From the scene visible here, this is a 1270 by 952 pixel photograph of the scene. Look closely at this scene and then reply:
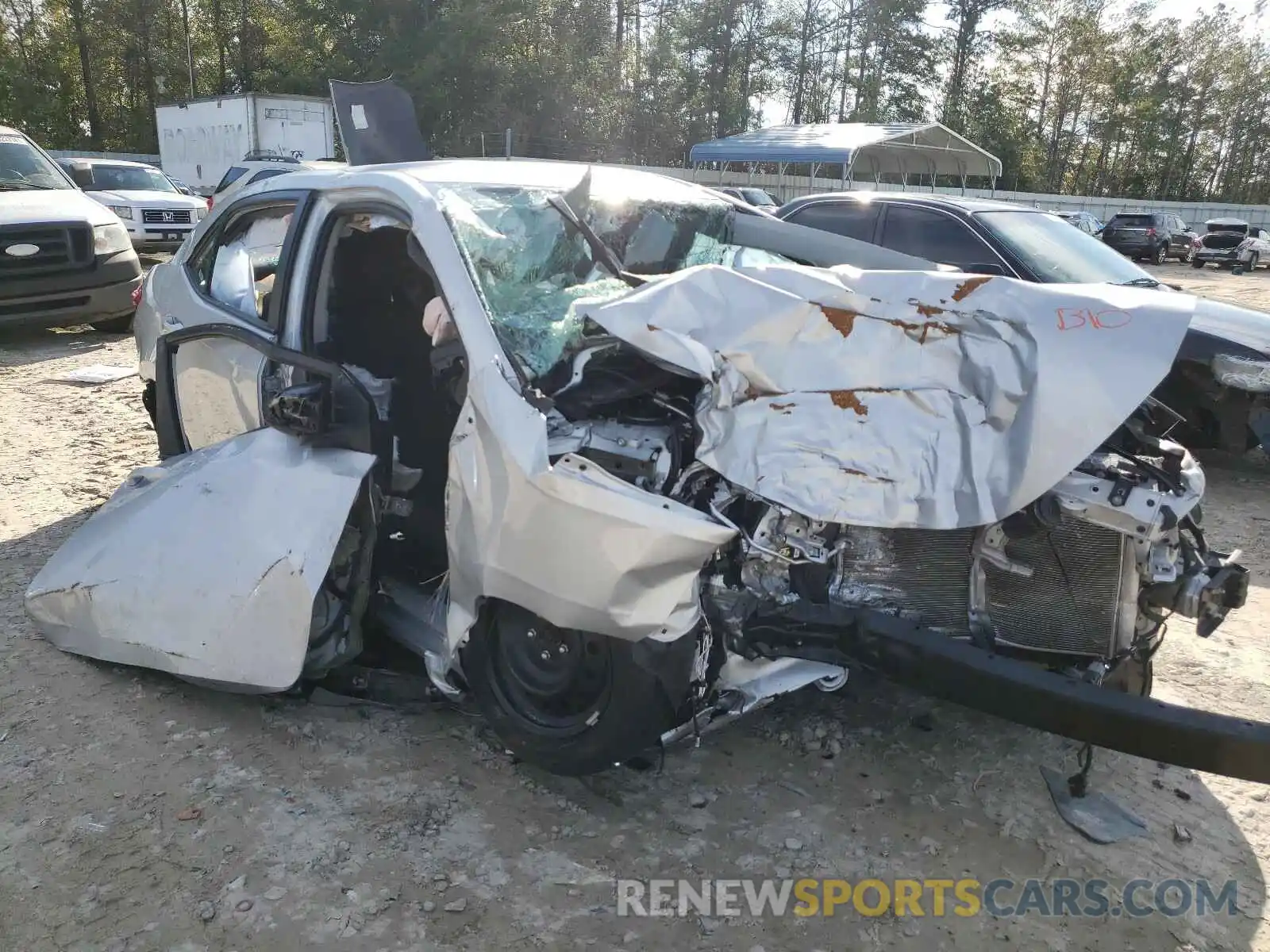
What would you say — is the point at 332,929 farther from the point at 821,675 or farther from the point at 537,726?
the point at 821,675

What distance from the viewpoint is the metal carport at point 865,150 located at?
21625 mm

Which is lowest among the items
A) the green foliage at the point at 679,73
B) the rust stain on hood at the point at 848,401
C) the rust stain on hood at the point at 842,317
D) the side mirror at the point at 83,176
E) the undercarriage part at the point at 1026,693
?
the undercarriage part at the point at 1026,693

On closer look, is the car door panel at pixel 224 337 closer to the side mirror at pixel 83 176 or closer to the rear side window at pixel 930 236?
the rear side window at pixel 930 236

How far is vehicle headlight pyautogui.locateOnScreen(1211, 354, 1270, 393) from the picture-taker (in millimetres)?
5453

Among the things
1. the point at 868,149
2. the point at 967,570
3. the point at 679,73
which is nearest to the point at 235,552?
the point at 967,570

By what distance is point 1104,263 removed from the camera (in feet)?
21.0

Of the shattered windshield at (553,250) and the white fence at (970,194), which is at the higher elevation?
the white fence at (970,194)

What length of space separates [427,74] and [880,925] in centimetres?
3188

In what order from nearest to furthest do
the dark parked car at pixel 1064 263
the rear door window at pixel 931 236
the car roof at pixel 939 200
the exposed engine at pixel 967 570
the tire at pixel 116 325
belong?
1. the exposed engine at pixel 967 570
2. the dark parked car at pixel 1064 263
3. the rear door window at pixel 931 236
4. the car roof at pixel 939 200
5. the tire at pixel 116 325

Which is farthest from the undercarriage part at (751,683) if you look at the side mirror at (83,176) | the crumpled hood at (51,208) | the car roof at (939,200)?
the side mirror at (83,176)

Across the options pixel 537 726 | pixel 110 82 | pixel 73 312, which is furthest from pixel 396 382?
pixel 110 82

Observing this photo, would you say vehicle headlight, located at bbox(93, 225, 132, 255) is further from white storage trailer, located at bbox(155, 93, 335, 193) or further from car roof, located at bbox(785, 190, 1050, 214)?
white storage trailer, located at bbox(155, 93, 335, 193)

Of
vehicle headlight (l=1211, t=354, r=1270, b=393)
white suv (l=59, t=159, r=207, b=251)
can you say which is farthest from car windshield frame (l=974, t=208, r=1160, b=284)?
white suv (l=59, t=159, r=207, b=251)

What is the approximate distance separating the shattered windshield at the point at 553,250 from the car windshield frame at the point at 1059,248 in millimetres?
3228
